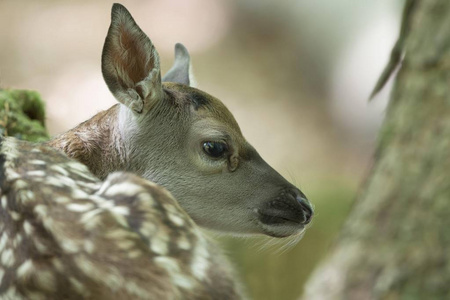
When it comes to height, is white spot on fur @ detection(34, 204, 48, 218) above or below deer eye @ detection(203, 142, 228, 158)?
below

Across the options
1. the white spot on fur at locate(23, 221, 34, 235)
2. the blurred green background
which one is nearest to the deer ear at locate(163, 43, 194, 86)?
the white spot on fur at locate(23, 221, 34, 235)

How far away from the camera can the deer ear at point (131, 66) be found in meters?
2.67

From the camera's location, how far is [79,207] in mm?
1716

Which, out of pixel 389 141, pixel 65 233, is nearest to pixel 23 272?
pixel 65 233

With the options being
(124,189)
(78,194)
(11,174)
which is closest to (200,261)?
(124,189)

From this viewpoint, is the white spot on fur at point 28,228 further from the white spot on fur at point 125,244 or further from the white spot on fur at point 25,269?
the white spot on fur at point 125,244

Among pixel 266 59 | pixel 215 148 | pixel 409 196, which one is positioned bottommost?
pixel 215 148

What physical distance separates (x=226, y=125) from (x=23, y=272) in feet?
4.82

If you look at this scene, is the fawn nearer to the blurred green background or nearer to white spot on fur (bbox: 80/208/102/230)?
white spot on fur (bbox: 80/208/102/230)

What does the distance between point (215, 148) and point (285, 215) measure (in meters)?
0.41

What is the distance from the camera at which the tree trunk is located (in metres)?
3.22

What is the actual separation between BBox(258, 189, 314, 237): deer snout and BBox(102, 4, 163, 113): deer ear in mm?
668

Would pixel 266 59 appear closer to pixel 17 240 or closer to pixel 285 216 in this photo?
pixel 285 216

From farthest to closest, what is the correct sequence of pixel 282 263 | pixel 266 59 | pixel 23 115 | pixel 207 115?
pixel 266 59 < pixel 282 263 < pixel 23 115 < pixel 207 115
